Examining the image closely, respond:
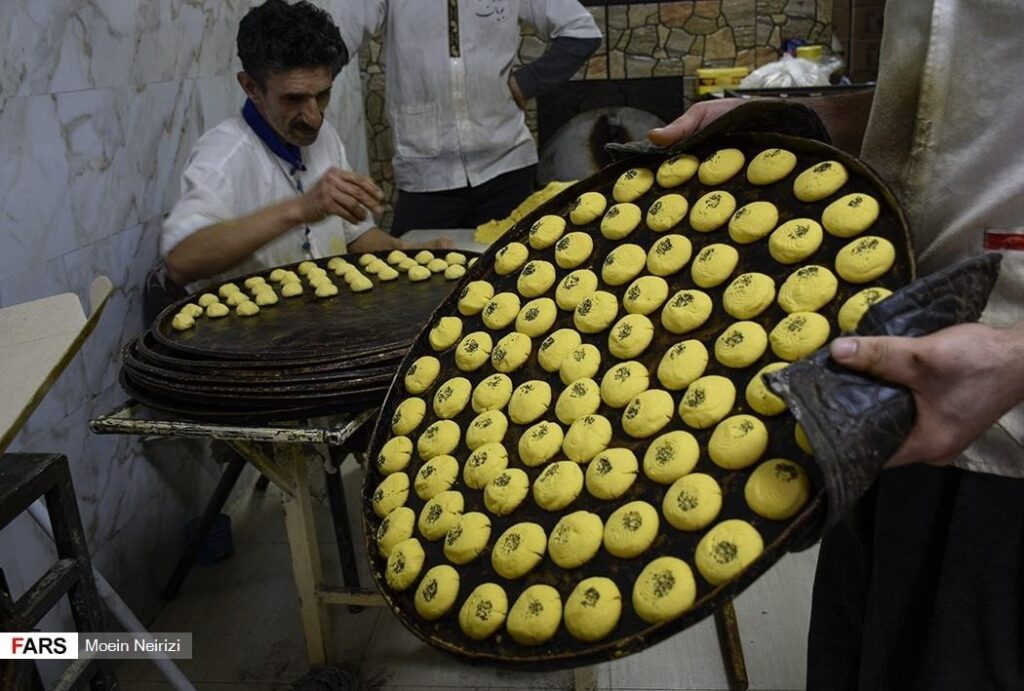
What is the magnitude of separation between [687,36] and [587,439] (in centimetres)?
461

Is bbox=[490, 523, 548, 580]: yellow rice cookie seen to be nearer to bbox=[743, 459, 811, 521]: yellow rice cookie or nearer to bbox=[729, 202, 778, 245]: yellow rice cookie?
bbox=[743, 459, 811, 521]: yellow rice cookie

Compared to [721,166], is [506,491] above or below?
below

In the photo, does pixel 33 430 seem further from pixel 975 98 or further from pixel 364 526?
pixel 975 98

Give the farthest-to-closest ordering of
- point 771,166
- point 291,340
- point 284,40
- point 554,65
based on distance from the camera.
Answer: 1. point 554,65
2. point 284,40
3. point 291,340
4. point 771,166

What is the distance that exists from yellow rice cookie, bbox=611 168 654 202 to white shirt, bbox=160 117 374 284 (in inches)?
45.8

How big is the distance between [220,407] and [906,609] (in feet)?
3.86

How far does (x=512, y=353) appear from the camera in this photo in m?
1.14

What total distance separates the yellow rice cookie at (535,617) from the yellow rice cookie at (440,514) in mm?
151

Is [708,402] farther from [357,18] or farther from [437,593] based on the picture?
[357,18]

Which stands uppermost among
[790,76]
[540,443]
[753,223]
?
[753,223]

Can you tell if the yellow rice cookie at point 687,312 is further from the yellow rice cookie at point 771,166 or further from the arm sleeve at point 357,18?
the arm sleeve at point 357,18

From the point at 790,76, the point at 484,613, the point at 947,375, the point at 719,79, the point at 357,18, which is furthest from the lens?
the point at 719,79

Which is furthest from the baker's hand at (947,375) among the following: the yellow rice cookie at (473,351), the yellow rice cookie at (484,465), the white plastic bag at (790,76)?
the white plastic bag at (790,76)

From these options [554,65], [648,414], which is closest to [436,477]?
[648,414]
